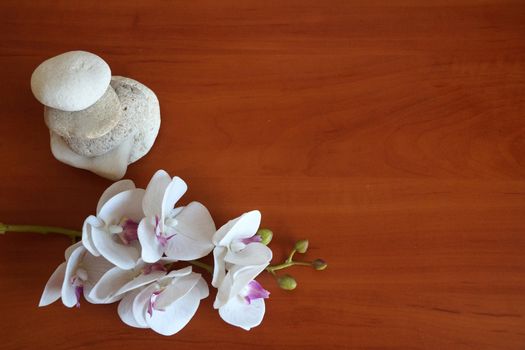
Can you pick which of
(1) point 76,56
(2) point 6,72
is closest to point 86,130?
(1) point 76,56

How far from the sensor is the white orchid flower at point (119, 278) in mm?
530

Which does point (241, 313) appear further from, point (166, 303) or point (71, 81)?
point (71, 81)

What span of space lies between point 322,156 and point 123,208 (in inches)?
8.8

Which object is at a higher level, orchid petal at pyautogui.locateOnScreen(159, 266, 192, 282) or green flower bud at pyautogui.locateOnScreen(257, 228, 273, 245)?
green flower bud at pyautogui.locateOnScreen(257, 228, 273, 245)

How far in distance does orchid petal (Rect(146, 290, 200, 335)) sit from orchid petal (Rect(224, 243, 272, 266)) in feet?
0.19

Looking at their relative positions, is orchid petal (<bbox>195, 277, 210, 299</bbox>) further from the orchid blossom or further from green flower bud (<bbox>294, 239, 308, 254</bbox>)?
green flower bud (<bbox>294, 239, 308, 254</bbox>)

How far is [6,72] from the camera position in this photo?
628 millimetres

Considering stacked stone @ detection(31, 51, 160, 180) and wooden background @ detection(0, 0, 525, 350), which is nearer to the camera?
stacked stone @ detection(31, 51, 160, 180)

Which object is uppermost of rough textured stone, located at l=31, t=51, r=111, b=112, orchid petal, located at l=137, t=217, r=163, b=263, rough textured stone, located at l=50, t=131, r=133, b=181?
rough textured stone, located at l=31, t=51, r=111, b=112

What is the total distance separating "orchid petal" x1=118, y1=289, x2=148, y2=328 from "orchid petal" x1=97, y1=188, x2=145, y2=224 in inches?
2.9

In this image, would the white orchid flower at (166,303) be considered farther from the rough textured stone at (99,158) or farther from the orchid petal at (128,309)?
the rough textured stone at (99,158)

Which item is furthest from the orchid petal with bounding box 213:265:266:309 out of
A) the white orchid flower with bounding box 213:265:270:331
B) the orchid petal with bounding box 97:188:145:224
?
the orchid petal with bounding box 97:188:145:224

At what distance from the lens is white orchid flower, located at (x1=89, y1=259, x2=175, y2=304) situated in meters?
0.53

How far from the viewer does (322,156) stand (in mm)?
617
